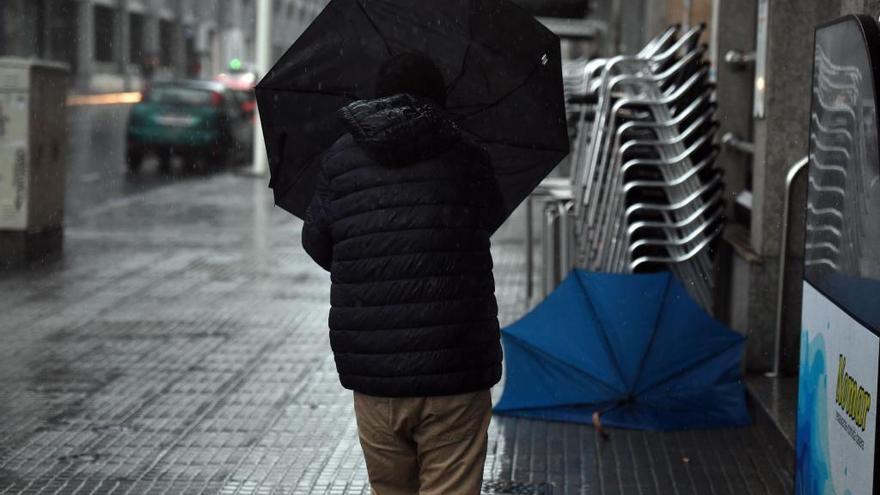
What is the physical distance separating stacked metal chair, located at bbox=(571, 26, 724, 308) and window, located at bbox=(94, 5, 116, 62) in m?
51.1

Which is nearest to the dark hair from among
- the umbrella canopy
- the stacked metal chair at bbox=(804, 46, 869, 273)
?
the stacked metal chair at bbox=(804, 46, 869, 273)

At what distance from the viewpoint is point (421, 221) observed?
4121 millimetres

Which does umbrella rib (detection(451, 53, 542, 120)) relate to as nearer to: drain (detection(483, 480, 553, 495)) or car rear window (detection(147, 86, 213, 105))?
drain (detection(483, 480, 553, 495))

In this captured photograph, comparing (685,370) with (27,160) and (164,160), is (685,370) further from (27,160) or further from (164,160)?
(164,160)

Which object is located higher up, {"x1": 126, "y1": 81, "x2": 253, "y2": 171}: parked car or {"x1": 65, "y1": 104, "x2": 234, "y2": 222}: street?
{"x1": 126, "y1": 81, "x2": 253, "y2": 171}: parked car

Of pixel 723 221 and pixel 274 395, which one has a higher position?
pixel 723 221

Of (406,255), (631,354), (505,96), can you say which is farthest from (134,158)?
(406,255)

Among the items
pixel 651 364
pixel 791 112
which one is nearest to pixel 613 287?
pixel 651 364

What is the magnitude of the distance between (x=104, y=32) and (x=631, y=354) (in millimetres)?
54739

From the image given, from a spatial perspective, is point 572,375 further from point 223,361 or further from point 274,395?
point 223,361

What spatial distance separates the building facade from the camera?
1997 inches

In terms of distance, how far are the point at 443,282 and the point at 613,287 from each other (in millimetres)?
3530

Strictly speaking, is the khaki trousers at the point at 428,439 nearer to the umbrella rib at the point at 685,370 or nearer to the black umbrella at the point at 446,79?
the black umbrella at the point at 446,79

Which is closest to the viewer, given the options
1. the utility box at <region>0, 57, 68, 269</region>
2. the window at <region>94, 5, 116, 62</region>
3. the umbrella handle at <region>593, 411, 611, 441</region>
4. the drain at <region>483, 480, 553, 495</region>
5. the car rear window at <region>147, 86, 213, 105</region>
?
the drain at <region>483, 480, 553, 495</region>
